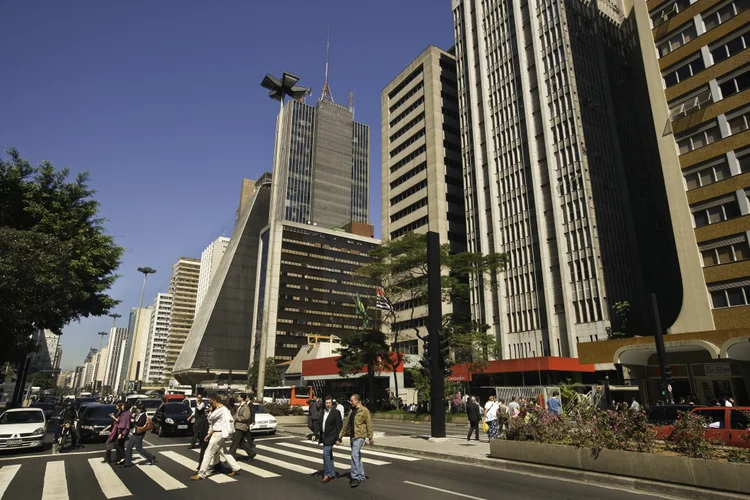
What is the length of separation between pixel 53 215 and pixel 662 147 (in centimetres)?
4247

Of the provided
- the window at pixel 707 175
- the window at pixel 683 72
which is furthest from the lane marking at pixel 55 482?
the window at pixel 683 72

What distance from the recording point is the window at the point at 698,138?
33.5m

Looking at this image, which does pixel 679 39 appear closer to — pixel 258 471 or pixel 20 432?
pixel 258 471

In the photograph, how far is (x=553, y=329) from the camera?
163 ft

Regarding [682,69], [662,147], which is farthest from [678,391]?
[682,69]

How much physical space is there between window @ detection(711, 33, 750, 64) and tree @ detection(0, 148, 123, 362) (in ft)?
145

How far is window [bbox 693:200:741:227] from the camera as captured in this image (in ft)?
104

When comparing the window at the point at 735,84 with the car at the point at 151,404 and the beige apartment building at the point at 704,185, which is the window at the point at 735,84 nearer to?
the beige apartment building at the point at 704,185

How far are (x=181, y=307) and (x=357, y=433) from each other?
19608 centimetres

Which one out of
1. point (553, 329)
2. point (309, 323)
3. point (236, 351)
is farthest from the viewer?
point (236, 351)

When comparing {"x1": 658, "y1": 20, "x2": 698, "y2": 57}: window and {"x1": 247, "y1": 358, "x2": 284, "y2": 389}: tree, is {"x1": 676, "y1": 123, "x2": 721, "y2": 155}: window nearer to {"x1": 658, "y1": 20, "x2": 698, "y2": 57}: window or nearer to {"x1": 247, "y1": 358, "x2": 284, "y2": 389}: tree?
{"x1": 658, "y1": 20, "x2": 698, "y2": 57}: window

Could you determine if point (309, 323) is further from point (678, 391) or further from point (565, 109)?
point (678, 391)

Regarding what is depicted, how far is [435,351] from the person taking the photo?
18438 millimetres

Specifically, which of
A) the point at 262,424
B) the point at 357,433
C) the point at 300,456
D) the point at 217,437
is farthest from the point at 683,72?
the point at 217,437
